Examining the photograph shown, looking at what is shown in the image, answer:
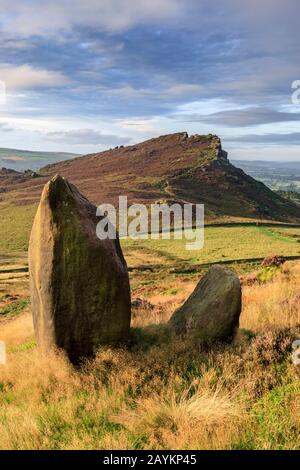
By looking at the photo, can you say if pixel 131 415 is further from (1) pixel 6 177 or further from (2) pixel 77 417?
(1) pixel 6 177

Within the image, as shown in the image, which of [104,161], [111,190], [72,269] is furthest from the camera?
[104,161]

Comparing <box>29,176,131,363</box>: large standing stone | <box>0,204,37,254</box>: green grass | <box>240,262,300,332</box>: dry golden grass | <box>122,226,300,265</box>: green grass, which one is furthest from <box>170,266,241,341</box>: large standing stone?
<box>0,204,37,254</box>: green grass

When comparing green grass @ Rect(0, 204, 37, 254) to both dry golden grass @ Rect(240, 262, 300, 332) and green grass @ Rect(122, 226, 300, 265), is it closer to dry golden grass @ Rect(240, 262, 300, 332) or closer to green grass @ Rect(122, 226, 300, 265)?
green grass @ Rect(122, 226, 300, 265)

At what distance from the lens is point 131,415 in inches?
289

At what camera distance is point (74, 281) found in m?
9.77

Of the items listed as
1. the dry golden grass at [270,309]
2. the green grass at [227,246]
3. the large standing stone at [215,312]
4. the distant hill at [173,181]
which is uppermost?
the distant hill at [173,181]

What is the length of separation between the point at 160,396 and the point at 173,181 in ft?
383

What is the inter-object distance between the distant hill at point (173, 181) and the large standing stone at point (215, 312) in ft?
275

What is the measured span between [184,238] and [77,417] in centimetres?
6627

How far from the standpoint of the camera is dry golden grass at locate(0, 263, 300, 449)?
21.3ft

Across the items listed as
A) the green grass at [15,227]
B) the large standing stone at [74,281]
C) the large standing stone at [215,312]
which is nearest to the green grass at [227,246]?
the green grass at [15,227]

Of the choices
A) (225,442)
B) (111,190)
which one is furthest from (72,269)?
(111,190)

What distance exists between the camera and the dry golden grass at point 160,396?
6484mm

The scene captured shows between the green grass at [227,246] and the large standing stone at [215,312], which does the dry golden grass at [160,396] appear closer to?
the large standing stone at [215,312]
